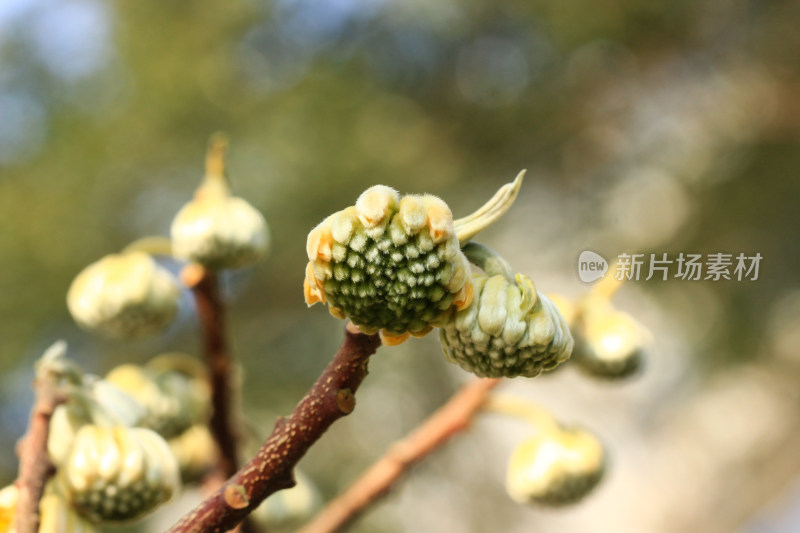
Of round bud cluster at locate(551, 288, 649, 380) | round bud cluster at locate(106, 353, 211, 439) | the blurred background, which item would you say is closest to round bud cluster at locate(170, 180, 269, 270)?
round bud cluster at locate(106, 353, 211, 439)

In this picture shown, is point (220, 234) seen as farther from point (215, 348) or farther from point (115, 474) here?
point (115, 474)

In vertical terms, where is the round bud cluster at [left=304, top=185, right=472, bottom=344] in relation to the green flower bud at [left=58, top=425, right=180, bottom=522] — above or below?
below

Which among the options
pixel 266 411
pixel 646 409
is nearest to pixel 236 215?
pixel 266 411

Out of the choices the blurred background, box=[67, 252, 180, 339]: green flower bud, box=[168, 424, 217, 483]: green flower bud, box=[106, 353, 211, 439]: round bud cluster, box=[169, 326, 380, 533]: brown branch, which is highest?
the blurred background

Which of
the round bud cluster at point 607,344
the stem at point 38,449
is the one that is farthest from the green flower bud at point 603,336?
the stem at point 38,449

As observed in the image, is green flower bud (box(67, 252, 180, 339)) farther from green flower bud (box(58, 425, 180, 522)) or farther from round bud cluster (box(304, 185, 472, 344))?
round bud cluster (box(304, 185, 472, 344))

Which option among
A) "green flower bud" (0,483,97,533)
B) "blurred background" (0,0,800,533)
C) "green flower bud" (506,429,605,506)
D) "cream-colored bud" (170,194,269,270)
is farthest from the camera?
"blurred background" (0,0,800,533)
